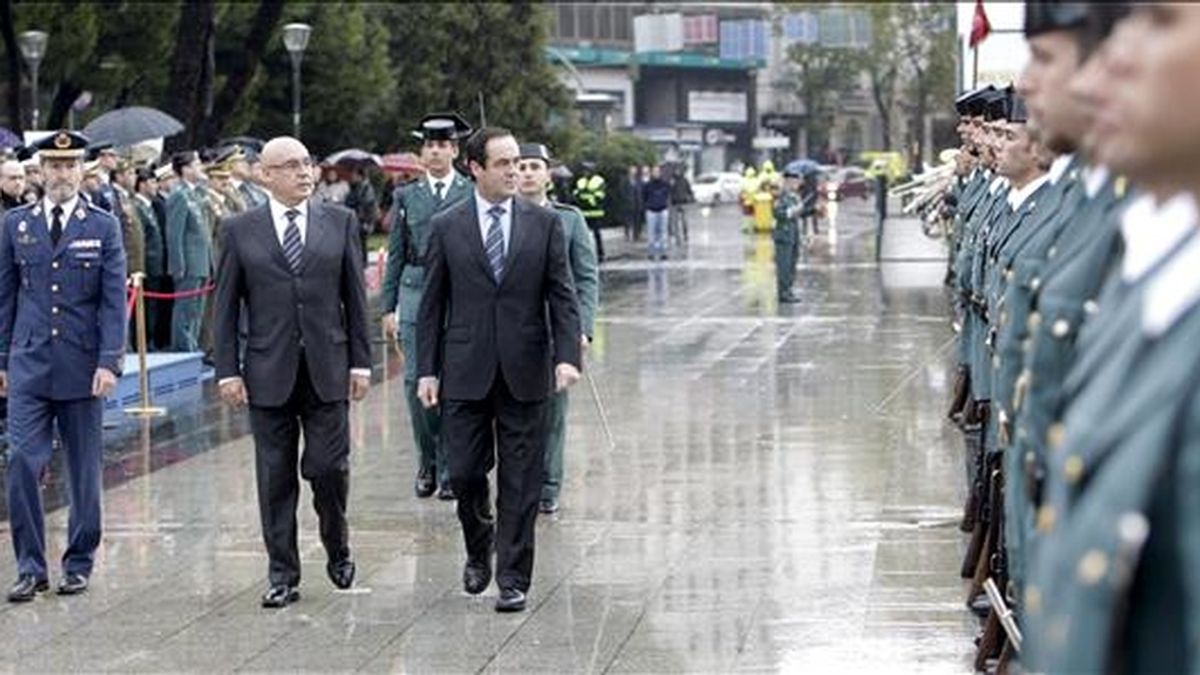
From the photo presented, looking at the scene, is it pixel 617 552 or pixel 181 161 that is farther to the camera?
pixel 181 161

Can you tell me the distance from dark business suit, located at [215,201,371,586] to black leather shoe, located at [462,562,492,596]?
0.61 metres

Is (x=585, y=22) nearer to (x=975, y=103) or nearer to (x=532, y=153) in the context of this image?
(x=532, y=153)

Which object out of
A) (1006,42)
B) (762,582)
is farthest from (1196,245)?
(1006,42)

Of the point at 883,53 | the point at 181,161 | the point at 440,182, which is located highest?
the point at 440,182

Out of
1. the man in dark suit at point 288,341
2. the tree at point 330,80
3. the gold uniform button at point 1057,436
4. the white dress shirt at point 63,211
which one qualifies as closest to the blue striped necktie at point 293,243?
the man in dark suit at point 288,341

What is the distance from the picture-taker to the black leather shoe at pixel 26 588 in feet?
33.4

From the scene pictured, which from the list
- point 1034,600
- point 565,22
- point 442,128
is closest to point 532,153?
point 442,128

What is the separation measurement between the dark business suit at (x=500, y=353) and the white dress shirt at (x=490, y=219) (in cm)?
2

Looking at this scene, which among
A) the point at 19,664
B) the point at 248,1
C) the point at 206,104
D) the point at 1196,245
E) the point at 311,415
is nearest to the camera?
the point at 1196,245

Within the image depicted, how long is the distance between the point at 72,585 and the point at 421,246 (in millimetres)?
3270

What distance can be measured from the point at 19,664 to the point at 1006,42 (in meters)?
15.4

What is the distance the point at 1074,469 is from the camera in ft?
11.2

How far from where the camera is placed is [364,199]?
40.7 m

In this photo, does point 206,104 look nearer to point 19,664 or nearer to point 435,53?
point 435,53
